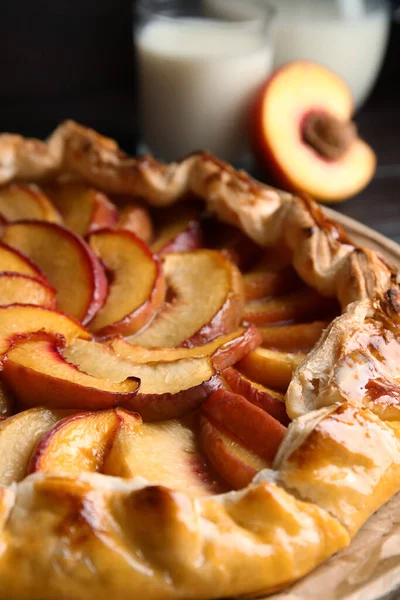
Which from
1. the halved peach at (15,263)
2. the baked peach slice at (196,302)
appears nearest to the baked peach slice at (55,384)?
the baked peach slice at (196,302)

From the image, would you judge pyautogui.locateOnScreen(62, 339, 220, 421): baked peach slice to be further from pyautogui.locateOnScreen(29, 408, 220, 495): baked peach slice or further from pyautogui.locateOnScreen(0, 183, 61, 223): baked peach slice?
pyautogui.locateOnScreen(0, 183, 61, 223): baked peach slice

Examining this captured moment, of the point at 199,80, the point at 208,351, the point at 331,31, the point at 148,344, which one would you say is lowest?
the point at 148,344

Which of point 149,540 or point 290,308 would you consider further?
point 290,308

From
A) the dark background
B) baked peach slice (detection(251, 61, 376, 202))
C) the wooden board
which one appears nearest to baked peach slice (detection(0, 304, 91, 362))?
the wooden board

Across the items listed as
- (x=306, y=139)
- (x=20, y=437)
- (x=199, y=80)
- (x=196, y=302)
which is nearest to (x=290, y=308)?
(x=196, y=302)

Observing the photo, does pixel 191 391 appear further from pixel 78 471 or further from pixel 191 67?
pixel 191 67

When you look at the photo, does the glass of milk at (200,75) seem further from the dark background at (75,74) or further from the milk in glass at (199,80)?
the dark background at (75,74)

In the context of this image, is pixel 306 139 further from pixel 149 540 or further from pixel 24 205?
pixel 149 540
